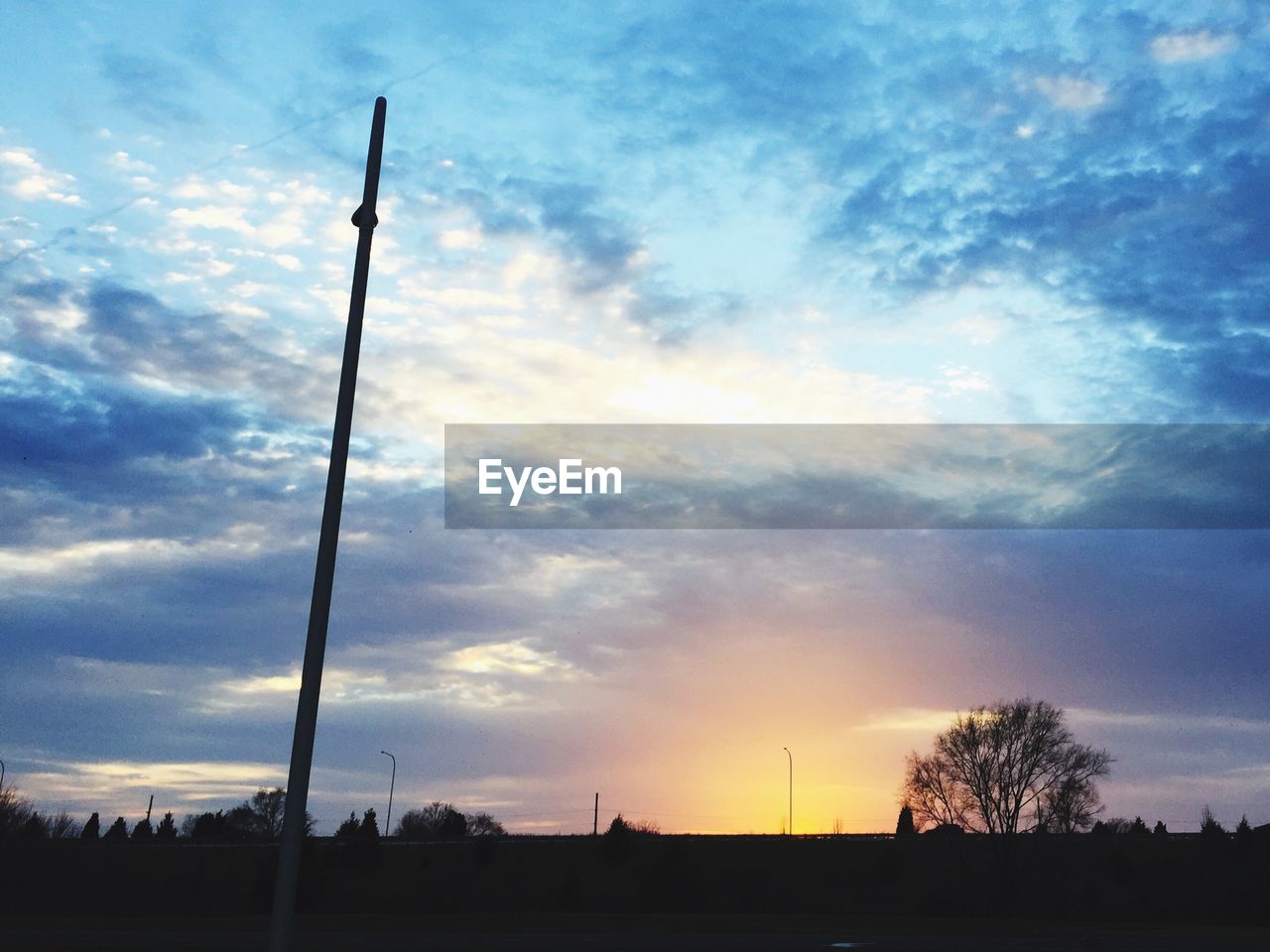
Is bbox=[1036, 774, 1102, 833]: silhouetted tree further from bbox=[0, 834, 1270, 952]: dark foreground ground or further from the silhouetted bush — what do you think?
the silhouetted bush

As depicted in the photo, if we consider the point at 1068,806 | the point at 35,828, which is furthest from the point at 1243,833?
the point at 35,828

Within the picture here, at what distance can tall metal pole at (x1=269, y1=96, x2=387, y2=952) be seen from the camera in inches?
394

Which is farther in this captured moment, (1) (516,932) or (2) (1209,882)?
(2) (1209,882)

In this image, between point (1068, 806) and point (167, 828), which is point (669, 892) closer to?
point (1068, 806)

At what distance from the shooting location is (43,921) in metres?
58.3

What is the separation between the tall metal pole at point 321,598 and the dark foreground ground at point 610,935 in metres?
25.5

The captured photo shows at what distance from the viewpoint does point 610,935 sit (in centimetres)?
4153

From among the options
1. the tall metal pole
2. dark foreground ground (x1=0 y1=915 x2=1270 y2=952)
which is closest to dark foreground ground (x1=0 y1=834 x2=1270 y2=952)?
dark foreground ground (x1=0 y1=915 x2=1270 y2=952)

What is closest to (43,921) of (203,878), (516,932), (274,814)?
(203,878)

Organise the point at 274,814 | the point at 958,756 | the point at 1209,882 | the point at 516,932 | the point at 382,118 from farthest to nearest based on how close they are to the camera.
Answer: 1. the point at 274,814
2. the point at 958,756
3. the point at 1209,882
4. the point at 516,932
5. the point at 382,118

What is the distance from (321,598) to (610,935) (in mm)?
34344

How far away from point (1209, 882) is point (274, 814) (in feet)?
393

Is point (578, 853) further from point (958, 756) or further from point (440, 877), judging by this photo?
point (958, 756)

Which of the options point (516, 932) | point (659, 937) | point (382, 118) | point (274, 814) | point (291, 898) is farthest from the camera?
point (274, 814)
